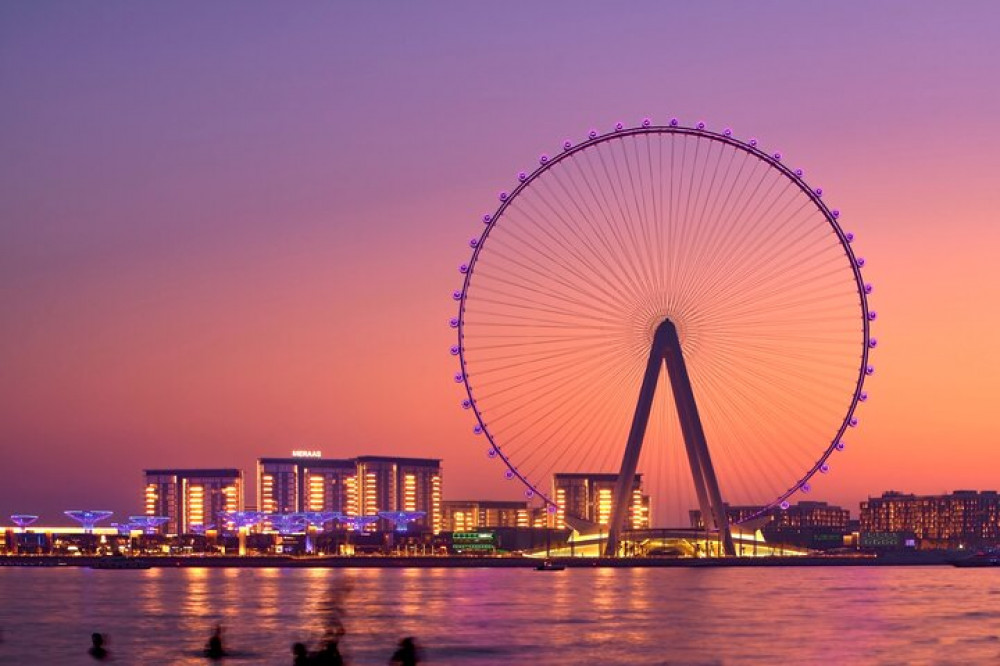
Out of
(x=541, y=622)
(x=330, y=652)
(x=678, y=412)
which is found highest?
(x=678, y=412)

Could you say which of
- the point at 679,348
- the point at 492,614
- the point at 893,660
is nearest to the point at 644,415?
the point at 679,348

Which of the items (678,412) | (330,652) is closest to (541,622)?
(678,412)

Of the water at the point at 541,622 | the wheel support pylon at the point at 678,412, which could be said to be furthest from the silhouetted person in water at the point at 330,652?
the wheel support pylon at the point at 678,412

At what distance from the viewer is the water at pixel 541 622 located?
7500 cm

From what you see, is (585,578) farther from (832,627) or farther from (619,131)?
(832,627)

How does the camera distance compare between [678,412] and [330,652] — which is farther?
[678,412]

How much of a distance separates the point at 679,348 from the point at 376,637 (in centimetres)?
5937

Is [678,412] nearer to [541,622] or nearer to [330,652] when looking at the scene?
[541,622]

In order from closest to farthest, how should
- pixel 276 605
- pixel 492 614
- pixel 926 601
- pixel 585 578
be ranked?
1. pixel 492 614
2. pixel 276 605
3. pixel 926 601
4. pixel 585 578

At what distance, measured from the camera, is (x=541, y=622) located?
97.2 m

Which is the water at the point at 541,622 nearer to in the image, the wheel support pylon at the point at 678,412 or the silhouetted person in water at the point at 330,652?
the silhouetted person in water at the point at 330,652

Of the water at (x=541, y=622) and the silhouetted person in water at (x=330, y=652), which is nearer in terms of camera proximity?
the silhouetted person in water at (x=330, y=652)

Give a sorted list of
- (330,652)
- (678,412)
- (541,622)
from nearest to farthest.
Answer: (330,652) → (541,622) → (678,412)

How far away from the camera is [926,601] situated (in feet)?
420
